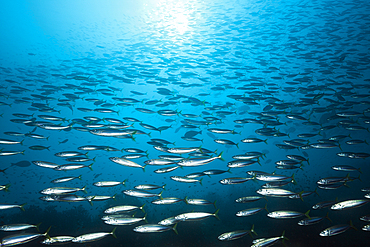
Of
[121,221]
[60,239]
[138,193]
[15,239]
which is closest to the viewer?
[15,239]

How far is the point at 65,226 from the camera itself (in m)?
5.45

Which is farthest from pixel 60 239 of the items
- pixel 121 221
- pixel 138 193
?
pixel 138 193

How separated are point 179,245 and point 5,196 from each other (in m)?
6.40

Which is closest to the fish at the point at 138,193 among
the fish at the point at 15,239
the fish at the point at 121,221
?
the fish at the point at 121,221

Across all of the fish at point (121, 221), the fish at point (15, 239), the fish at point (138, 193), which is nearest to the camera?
the fish at point (15, 239)

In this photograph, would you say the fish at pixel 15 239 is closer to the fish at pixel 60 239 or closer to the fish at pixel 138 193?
the fish at pixel 60 239

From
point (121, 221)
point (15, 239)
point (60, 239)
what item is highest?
point (15, 239)

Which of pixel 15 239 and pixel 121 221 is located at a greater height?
pixel 15 239

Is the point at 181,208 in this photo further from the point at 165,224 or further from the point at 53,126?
the point at 53,126

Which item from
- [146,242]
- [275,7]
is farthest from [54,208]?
[275,7]

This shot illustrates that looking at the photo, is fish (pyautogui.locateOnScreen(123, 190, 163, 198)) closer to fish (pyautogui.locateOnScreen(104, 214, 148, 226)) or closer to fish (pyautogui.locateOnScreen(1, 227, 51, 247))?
fish (pyautogui.locateOnScreen(104, 214, 148, 226))

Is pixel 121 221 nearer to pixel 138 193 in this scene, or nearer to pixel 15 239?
pixel 138 193

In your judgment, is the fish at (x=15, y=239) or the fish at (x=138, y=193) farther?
the fish at (x=138, y=193)

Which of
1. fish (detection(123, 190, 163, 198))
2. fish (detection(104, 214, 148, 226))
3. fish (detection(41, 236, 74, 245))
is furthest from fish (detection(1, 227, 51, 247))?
fish (detection(123, 190, 163, 198))
